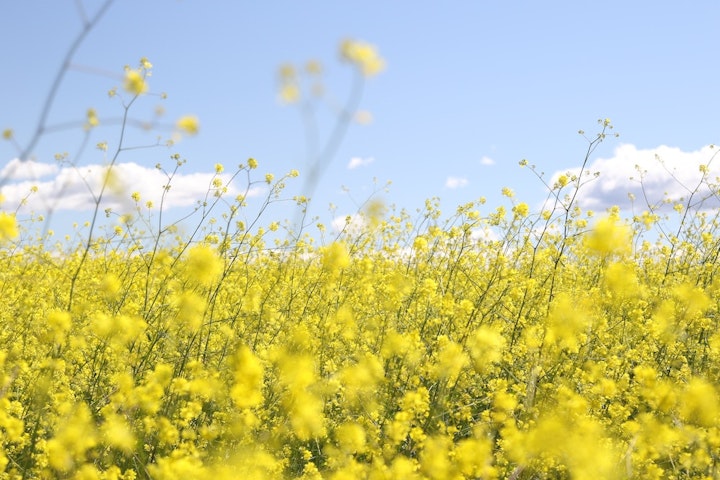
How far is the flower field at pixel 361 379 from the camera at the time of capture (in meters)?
2.94

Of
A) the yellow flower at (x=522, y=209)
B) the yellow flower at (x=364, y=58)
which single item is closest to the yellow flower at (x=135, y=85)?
the yellow flower at (x=364, y=58)

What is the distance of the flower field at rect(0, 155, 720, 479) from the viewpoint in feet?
9.63

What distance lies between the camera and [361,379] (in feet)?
11.5

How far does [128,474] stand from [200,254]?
117 cm

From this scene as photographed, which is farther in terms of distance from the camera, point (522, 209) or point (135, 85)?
point (522, 209)

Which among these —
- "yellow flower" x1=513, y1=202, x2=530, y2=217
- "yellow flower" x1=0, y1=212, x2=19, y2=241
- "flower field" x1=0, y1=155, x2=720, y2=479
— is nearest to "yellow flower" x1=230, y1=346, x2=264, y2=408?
"flower field" x1=0, y1=155, x2=720, y2=479

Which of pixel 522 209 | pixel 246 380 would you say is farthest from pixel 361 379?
pixel 522 209

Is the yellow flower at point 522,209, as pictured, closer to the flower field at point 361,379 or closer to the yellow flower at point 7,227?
the flower field at point 361,379

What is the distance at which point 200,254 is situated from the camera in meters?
3.42

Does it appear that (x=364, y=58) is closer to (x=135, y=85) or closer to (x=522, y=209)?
(x=135, y=85)

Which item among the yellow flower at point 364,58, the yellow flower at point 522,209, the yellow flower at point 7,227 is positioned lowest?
the yellow flower at point 7,227

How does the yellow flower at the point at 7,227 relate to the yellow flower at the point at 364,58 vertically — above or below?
below

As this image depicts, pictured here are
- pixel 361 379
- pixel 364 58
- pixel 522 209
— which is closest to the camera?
pixel 364 58

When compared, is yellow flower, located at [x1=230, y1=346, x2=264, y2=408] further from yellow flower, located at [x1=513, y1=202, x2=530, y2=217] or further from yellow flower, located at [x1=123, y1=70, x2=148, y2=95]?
yellow flower, located at [x1=513, y1=202, x2=530, y2=217]
